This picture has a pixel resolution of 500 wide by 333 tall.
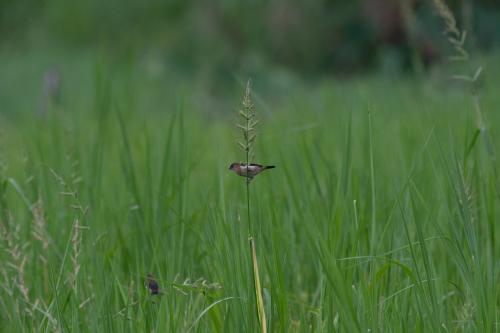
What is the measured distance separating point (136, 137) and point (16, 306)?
6.48ft

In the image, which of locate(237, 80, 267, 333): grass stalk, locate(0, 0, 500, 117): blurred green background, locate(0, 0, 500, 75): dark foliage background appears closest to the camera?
locate(237, 80, 267, 333): grass stalk

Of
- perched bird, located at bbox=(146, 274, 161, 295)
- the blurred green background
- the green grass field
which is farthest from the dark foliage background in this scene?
perched bird, located at bbox=(146, 274, 161, 295)

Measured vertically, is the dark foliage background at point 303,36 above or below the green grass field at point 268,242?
above

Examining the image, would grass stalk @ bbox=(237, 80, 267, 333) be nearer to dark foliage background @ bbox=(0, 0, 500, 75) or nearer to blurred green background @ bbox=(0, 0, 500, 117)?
blurred green background @ bbox=(0, 0, 500, 117)

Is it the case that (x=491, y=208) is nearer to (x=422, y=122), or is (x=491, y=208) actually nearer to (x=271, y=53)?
(x=422, y=122)

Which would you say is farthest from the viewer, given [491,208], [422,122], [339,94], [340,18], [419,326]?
[340,18]

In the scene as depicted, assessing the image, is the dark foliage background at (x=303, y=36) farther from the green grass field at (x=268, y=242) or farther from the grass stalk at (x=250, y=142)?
the grass stalk at (x=250, y=142)

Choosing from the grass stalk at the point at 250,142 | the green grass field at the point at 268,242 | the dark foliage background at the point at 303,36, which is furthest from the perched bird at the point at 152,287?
the dark foliage background at the point at 303,36

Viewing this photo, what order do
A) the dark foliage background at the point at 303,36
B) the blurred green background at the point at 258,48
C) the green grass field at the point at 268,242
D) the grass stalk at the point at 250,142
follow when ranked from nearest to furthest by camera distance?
the grass stalk at the point at 250,142
the green grass field at the point at 268,242
the blurred green background at the point at 258,48
the dark foliage background at the point at 303,36

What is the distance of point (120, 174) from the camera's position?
267cm

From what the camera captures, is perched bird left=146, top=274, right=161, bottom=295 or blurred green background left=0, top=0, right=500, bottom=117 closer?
perched bird left=146, top=274, right=161, bottom=295

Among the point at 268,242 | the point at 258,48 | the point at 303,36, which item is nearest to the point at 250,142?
the point at 268,242

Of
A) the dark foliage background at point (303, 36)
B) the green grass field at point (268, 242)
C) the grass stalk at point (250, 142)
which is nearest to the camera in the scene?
the grass stalk at point (250, 142)

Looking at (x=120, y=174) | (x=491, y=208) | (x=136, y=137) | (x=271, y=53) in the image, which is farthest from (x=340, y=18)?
(x=491, y=208)
